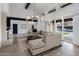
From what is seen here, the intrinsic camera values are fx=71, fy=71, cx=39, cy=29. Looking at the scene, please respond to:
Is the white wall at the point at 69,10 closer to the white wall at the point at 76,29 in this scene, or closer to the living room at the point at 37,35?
the living room at the point at 37,35

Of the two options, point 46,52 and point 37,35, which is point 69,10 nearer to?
point 37,35

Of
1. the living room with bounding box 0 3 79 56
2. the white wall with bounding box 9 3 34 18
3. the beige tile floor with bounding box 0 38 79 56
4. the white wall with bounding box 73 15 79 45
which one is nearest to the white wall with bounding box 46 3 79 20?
the living room with bounding box 0 3 79 56

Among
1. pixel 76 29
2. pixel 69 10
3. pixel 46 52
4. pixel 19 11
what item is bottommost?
pixel 46 52

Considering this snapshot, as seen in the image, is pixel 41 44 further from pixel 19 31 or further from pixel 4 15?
pixel 19 31

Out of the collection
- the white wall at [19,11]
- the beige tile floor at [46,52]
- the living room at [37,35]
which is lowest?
the beige tile floor at [46,52]

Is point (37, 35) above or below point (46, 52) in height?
above

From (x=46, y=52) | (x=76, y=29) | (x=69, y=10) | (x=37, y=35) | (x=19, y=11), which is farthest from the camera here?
(x=19, y=11)

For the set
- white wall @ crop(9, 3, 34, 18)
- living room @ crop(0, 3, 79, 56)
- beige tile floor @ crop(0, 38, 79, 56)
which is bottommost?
beige tile floor @ crop(0, 38, 79, 56)

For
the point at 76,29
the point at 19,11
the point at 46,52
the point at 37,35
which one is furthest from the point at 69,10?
the point at 19,11

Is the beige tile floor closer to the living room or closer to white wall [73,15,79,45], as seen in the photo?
the living room

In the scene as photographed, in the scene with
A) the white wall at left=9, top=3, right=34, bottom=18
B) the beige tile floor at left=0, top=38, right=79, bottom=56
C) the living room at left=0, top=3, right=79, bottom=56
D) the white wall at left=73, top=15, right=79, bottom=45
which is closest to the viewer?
the beige tile floor at left=0, top=38, right=79, bottom=56

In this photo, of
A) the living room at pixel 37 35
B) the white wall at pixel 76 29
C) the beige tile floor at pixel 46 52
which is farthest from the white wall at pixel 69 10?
the beige tile floor at pixel 46 52

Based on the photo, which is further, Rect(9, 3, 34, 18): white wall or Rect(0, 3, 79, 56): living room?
Rect(9, 3, 34, 18): white wall

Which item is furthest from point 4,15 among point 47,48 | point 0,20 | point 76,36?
point 76,36
